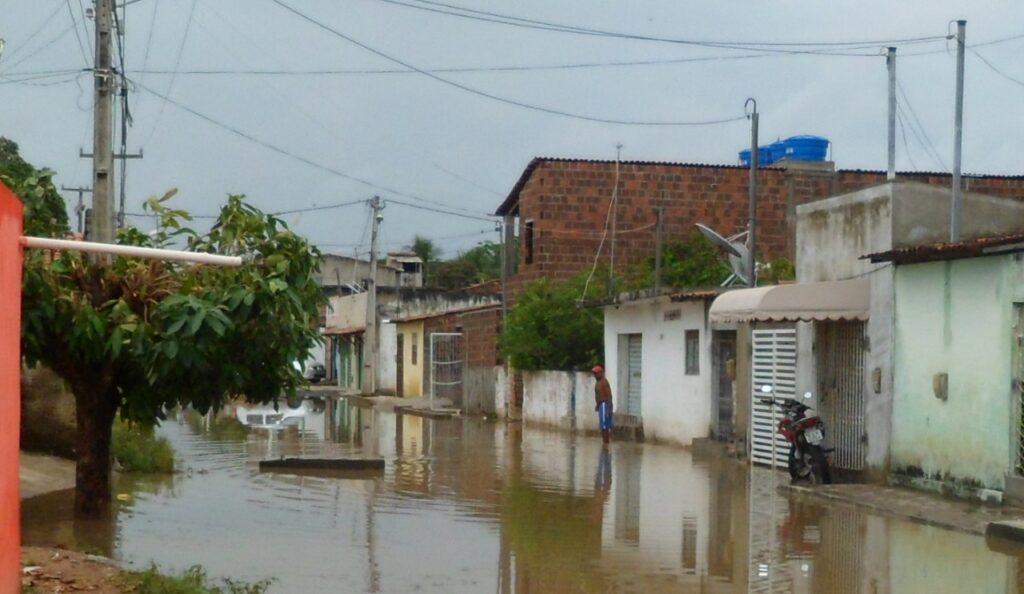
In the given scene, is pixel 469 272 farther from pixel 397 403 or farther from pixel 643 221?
pixel 643 221

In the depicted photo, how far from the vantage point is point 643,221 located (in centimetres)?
4062

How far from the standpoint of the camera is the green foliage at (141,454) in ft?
67.0

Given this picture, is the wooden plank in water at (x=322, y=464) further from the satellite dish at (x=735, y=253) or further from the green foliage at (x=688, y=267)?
the green foliage at (x=688, y=267)

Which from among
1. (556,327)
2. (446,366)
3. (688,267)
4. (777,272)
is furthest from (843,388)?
(446,366)

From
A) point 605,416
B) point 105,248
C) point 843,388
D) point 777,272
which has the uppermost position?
point 777,272

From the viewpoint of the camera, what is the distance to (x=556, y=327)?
1444 inches

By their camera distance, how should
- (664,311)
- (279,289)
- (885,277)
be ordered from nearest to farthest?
1. (279,289)
2. (885,277)
3. (664,311)

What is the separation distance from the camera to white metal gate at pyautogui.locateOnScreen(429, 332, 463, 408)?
1900 inches

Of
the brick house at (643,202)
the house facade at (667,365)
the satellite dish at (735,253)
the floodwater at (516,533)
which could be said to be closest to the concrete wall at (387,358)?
the brick house at (643,202)

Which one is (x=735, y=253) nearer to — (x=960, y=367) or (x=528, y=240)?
→ (x=960, y=367)

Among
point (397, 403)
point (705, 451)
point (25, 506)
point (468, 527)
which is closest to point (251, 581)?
point (468, 527)

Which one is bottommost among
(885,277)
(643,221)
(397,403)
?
(397,403)

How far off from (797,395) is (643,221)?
747 inches

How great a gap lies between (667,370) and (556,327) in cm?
759
